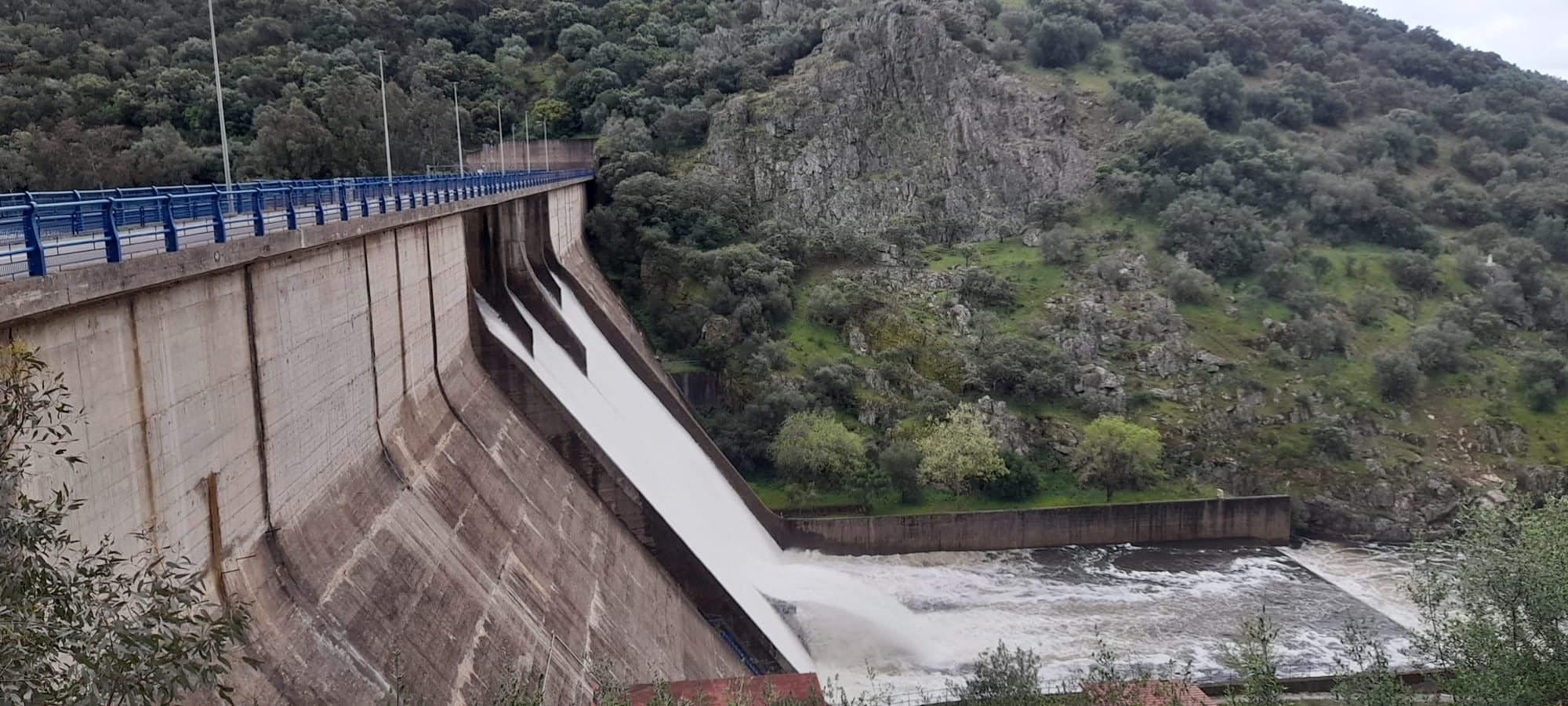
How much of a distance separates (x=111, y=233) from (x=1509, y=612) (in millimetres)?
16874

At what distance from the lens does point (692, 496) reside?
78.0 feet

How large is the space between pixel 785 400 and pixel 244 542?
76.5ft

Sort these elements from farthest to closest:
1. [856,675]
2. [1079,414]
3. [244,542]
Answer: [1079,414] → [856,675] → [244,542]

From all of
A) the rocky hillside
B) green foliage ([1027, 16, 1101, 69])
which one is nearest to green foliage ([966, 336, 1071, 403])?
the rocky hillside

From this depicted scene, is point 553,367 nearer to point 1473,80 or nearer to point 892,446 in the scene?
point 892,446

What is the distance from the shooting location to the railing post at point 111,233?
730 cm

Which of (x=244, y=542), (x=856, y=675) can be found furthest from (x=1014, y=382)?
(x=244, y=542)

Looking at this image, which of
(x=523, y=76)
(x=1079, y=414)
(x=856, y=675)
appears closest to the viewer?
(x=856, y=675)

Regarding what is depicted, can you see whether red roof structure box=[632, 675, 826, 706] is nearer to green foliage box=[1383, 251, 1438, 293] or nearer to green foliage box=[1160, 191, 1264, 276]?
green foliage box=[1160, 191, 1264, 276]

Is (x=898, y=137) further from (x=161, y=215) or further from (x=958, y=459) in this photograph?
(x=161, y=215)

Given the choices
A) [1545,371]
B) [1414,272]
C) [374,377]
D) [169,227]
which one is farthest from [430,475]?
[1414,272]

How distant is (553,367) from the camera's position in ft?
71.5

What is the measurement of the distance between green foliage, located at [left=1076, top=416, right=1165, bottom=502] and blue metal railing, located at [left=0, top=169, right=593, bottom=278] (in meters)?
23.7

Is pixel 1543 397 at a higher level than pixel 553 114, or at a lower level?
lower
